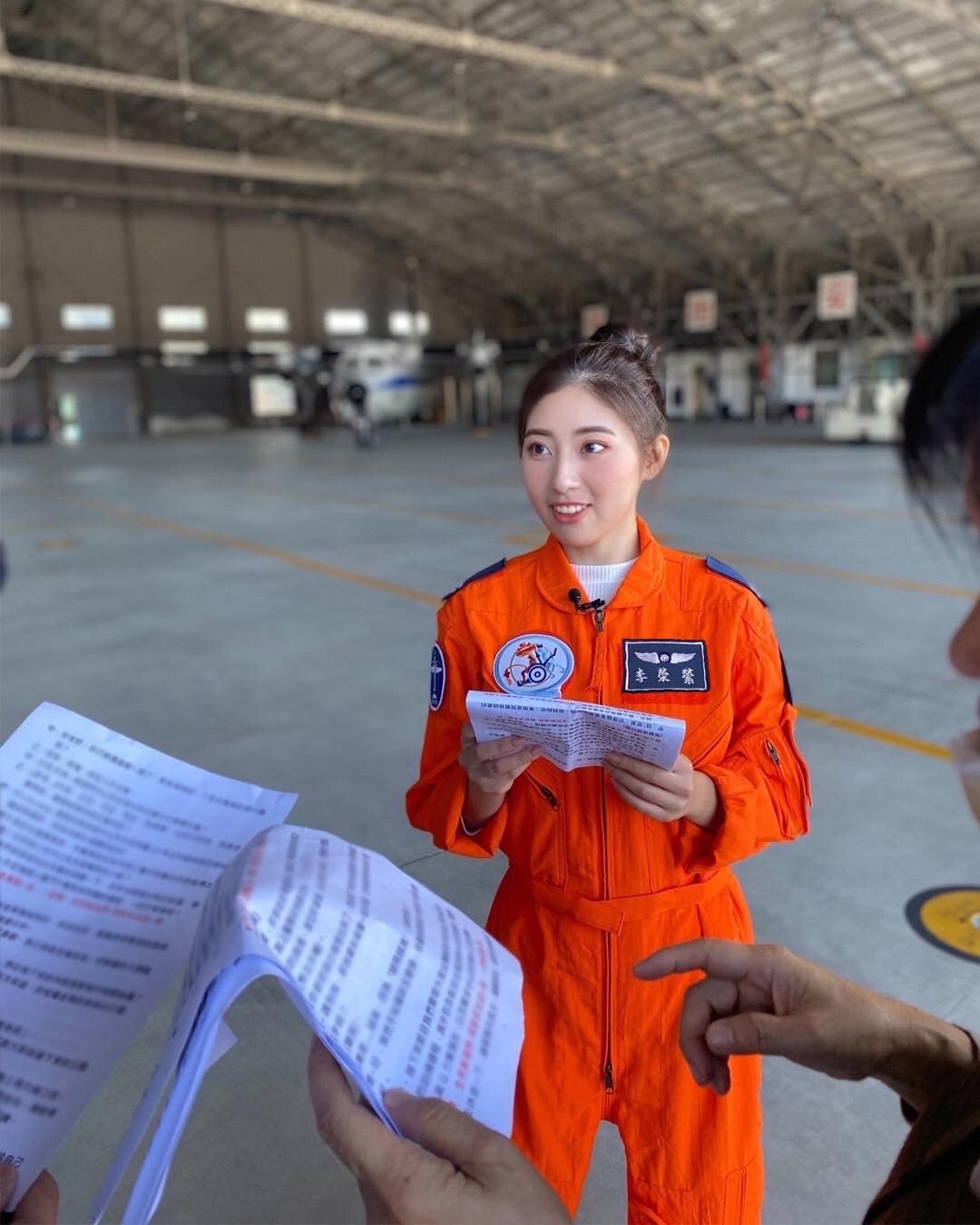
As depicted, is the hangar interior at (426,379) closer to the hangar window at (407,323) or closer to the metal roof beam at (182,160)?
the metal roof beam at (182,160)

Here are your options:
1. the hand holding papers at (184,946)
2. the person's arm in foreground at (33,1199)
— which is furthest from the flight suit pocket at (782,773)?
the person's arm in foreground at (33,1199)

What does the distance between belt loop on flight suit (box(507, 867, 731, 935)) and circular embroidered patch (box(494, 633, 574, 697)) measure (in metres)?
0.36

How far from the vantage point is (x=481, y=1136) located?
2.85 feet

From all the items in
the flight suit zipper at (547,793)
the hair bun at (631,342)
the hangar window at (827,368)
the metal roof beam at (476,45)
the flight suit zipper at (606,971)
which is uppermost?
the metal roof beam at (476,45)

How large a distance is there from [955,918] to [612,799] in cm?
179

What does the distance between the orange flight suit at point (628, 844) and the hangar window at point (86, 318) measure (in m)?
38.6

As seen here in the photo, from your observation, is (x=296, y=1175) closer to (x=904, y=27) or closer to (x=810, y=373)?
(x=904, y=27)

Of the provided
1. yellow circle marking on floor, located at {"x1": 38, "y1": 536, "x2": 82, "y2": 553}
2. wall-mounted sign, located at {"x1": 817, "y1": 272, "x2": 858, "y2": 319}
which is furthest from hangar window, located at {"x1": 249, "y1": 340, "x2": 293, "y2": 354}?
yellow circle marking on floor, located at {"x1": 38, "y1": 536, "x2": 82, "y2": 553}

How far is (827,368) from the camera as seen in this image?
112 ft

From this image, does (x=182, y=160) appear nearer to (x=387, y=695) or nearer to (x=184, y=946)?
(x=387, y=695)

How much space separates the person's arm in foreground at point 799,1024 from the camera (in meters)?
1.15

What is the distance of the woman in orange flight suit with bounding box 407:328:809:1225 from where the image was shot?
1.61m

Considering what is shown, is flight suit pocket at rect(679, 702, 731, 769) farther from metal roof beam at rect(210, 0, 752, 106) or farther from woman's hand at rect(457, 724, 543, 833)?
metal roof beam at rect(210, 0, 752, 106)

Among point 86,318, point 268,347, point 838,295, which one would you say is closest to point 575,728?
point 838,295
